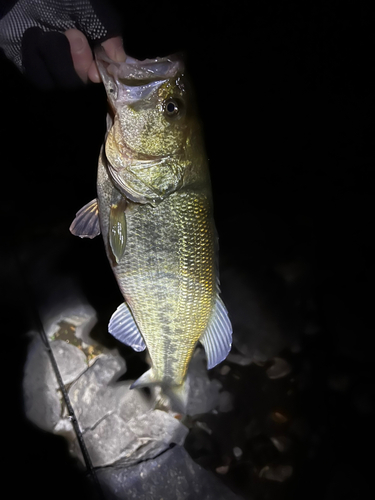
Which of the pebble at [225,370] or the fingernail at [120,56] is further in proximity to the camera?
the pebble at [225,370]

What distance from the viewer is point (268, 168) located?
5.99 ft

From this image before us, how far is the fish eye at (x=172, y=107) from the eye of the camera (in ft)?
2.60

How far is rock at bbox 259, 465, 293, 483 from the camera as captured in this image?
5.46 feet

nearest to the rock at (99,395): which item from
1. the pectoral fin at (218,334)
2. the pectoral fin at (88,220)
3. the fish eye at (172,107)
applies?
the pectoral fin at (218,334)

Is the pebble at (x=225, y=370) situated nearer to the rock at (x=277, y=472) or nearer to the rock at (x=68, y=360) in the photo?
the rock at (x=277, y=472)

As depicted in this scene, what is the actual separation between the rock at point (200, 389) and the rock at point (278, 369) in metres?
0.38

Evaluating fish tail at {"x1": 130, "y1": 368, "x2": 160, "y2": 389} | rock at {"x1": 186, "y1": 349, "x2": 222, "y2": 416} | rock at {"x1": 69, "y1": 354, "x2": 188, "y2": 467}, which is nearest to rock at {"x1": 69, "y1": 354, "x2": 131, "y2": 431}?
rock at {"x1": 69, "y1": 354, "x2": 188, "y2": 467}

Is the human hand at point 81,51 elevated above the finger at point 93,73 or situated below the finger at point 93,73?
above

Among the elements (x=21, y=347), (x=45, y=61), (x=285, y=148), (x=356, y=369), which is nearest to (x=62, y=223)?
(x=21, y=347)

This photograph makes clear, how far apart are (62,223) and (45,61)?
1.15 m

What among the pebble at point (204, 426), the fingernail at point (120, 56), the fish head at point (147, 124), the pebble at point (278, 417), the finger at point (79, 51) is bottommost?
the pebble at point (204, 426)

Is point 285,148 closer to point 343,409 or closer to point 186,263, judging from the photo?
point 186,263

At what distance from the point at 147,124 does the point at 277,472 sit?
6.80 ft

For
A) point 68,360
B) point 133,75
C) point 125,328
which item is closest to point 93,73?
point 133,75
